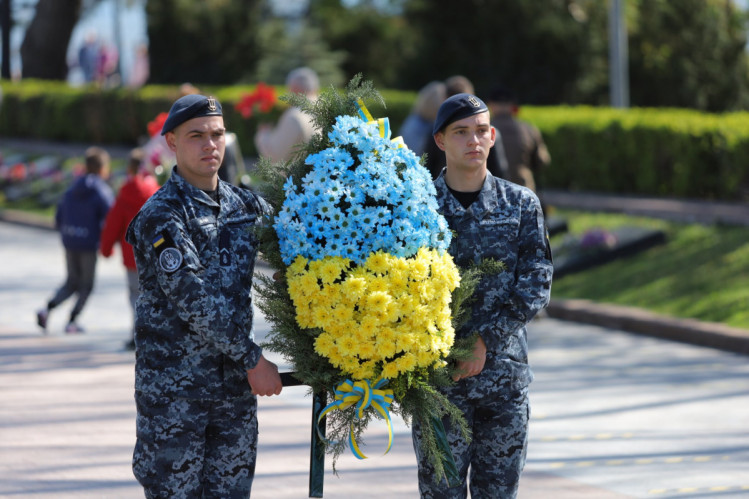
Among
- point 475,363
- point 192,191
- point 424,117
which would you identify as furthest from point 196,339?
point 424,117

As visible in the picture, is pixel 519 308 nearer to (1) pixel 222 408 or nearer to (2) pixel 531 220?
(2) pixel 531 220

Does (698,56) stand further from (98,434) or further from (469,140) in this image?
(469,140)

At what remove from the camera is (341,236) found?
13.5 feet

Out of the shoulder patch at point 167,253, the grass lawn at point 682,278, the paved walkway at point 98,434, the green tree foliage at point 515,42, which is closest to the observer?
the shoulder patch at point 167,253

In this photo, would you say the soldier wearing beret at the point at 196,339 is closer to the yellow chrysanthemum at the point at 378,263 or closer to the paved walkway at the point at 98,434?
the yellow chrysanthemum at the point at 378,263

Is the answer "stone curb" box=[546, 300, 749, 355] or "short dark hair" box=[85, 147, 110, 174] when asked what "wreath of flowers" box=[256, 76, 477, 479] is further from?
"short dark hair" box=[85, 147, 110, 174]

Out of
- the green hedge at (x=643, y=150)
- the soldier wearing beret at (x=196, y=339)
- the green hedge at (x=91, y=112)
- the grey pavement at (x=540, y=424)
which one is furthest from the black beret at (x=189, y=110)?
the green hedge at (x=91, y=112)

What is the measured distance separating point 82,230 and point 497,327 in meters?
7.35

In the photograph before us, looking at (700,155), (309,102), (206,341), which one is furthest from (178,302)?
(700,155)

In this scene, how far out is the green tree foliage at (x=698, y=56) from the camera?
83.7 feet

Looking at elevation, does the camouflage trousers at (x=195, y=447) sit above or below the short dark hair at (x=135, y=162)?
below

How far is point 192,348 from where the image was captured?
4188 millimetres

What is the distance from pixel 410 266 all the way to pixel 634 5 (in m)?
27.3

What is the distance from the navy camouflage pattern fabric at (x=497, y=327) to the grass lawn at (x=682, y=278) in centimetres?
613
